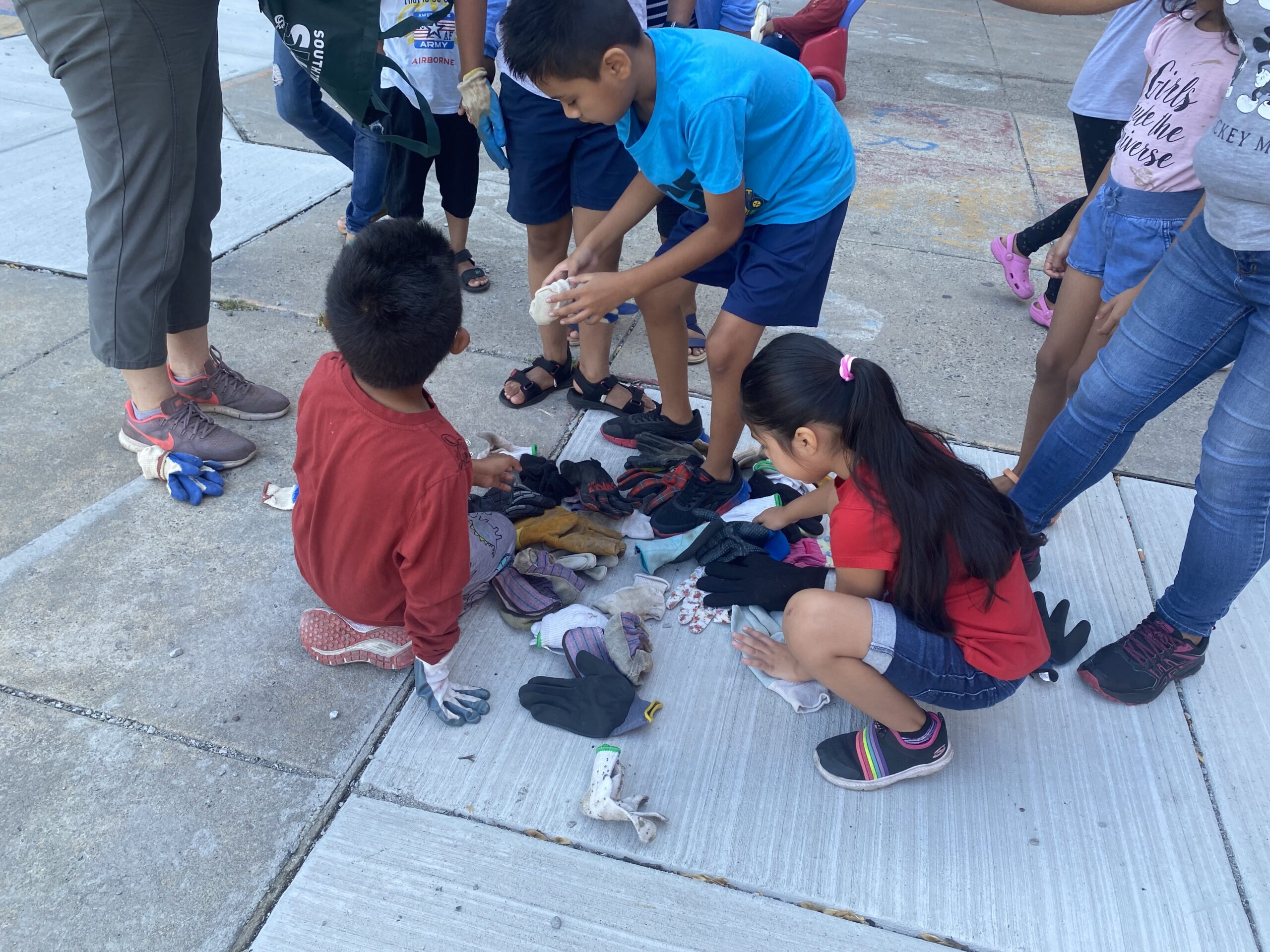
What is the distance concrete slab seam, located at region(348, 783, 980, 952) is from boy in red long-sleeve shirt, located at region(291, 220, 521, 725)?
0.23m

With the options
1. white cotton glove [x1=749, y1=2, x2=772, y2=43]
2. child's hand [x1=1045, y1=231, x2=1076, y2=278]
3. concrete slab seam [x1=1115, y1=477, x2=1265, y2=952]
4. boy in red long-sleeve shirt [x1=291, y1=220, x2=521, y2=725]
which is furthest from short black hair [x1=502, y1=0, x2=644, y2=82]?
white cotton glove [x1=749, y1=2, x2=772, y2=43]

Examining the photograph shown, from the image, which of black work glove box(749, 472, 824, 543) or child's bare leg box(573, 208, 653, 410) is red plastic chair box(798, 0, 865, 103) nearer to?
child's bare leg box(573, 208, 653, 410)

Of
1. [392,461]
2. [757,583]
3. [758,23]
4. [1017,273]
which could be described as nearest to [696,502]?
[757,583]

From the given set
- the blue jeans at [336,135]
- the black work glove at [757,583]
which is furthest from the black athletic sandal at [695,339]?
the blue jeans at [336,135]

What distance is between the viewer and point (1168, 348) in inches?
83.7

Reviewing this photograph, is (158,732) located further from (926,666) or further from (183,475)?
(926,666)

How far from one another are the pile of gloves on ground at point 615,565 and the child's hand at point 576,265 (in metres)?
0.58

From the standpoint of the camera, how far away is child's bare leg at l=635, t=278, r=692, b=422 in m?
2.84

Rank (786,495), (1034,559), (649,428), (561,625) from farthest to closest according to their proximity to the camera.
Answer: (649,428)
(786,495)
(1034,559)
(561,625)

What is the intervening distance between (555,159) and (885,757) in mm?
2161

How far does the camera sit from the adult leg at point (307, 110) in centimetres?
377

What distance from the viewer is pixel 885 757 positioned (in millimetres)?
2068

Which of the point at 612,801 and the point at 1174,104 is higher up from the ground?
the point at 1174,104

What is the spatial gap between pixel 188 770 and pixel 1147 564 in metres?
2.69
